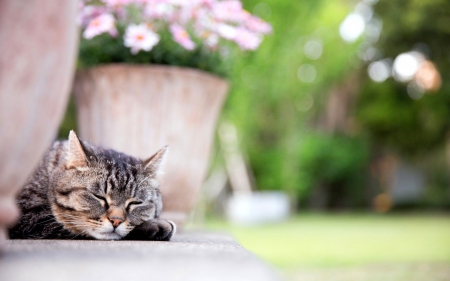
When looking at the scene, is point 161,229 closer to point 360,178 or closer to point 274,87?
point 274,87

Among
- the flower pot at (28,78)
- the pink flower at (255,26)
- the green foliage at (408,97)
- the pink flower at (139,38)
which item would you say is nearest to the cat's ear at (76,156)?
the flower pot at (28,78)

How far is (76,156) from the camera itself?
1834 millimetres

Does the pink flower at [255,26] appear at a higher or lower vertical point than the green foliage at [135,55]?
higher

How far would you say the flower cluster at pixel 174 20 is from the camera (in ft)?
8.50

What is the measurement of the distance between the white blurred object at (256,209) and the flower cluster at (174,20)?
8.75 metres

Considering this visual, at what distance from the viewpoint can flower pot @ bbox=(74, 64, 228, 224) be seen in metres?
2.57

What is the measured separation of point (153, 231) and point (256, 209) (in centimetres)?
1010

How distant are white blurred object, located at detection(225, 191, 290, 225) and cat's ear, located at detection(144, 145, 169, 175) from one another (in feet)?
31.4

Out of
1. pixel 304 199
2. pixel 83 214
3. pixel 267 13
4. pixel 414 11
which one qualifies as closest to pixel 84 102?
pixel 83 214

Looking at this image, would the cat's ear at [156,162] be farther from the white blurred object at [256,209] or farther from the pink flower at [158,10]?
the white blurred object at [256,209]

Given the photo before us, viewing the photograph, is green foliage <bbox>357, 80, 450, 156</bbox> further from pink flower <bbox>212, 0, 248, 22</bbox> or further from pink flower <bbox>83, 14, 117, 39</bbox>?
pink flower <bbox>83, 14, 117, 39</bbox>

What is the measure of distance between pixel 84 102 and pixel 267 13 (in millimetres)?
6456

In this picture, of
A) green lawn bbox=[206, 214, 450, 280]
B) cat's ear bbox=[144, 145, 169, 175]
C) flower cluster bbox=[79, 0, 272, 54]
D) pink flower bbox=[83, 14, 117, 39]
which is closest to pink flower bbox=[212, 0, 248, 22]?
flower cluster bbox=[79, 0, 272, 54]

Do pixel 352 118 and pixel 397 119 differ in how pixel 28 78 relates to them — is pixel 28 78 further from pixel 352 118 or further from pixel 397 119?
pixel 352 118
